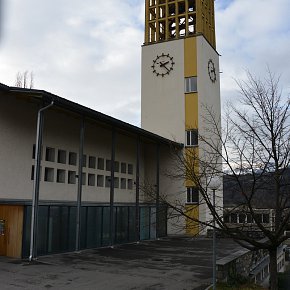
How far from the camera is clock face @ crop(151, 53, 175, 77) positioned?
30.9m

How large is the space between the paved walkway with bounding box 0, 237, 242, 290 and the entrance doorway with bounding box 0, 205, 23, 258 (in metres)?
0.52

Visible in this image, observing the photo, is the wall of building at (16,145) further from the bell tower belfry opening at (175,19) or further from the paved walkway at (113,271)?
the bell tower belfry opening at (175,19)

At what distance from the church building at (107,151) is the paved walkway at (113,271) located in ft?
4.56

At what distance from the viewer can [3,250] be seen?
15758 millimetres

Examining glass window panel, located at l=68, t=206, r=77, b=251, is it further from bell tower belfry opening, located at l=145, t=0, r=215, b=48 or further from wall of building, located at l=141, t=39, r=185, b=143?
bell tower belfry opening, located at l=145, t=0, r=215, b=48

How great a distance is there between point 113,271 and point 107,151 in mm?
12291

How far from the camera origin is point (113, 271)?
1313 cm

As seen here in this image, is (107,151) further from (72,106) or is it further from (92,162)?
(72,106)

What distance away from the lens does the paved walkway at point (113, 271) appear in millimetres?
10953

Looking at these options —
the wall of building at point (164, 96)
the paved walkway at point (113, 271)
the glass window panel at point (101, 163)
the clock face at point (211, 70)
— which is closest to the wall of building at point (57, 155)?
the glass window panel at point (101, 163)

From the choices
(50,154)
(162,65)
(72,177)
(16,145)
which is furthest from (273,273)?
(162,65)

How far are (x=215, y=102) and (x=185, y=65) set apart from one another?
4.40 meters

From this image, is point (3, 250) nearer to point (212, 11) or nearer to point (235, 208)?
point (235, 208)

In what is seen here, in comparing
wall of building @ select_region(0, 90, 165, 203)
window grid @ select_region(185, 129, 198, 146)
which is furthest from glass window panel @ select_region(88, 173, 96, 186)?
window grid @ select_region(185, 129, 198, 146)
